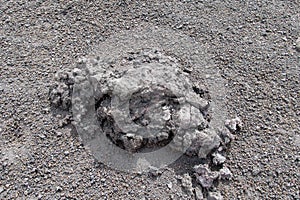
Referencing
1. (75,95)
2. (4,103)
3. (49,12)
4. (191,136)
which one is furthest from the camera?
(49,12)

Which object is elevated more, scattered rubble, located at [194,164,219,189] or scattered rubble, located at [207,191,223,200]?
scattered rubble, located at [194,164,219,189]

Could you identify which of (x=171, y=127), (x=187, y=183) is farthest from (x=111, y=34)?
(x=187, y=183)

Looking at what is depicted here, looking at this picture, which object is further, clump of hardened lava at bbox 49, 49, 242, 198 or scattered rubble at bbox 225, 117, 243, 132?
scattered rubble at bbox 225, 117, 243, 132

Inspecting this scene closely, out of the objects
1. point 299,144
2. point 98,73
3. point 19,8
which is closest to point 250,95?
point 299,144

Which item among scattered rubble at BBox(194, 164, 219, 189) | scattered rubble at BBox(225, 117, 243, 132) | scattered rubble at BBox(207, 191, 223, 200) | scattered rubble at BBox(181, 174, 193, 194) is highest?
scattered rubble at BBox(225, 117, 243, 132)

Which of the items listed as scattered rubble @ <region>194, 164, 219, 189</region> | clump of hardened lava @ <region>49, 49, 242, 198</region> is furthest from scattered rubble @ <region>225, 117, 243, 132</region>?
scattered rubble @ <region>194, 164, 219, 189</region>

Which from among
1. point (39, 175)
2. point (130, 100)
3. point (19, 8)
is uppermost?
point (130, 100)

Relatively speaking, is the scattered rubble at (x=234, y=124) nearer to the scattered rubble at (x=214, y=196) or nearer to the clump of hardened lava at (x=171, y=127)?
the clump of hardened lava at (x=171, y=127)

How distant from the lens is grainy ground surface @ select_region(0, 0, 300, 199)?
1.77 metres

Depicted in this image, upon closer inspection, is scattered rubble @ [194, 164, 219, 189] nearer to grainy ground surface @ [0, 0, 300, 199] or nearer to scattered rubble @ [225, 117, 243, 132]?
grainy ground surface @ [0, 0, 300, 199]

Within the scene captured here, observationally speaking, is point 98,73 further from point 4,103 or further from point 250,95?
point 250,95

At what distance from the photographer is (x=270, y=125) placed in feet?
6.35

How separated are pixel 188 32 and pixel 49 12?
2.71ft

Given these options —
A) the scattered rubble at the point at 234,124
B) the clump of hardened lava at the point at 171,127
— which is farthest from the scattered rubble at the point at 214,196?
the scattered rubble at the point at 234,124
